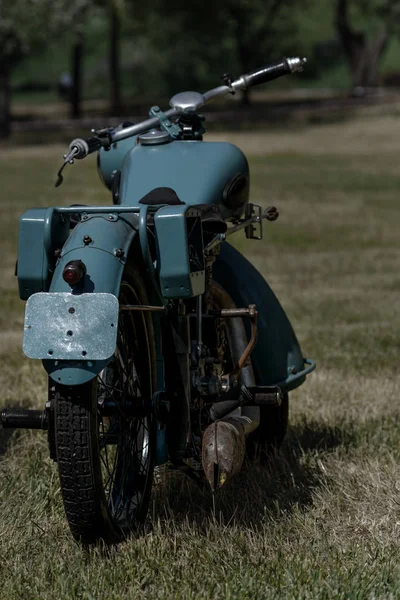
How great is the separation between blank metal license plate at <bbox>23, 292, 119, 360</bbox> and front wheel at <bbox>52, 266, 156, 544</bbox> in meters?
0.12

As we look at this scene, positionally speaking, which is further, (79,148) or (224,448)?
(79,148)

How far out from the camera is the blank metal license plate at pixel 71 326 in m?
3.74

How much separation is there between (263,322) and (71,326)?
57.6 inches

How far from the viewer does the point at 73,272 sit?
149 inches

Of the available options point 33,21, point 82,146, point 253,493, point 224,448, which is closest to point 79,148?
point 82,146

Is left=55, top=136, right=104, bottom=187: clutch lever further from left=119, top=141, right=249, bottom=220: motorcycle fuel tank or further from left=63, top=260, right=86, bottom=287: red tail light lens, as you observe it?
left=63, top=260, right=86, bottom=287: red tail light lens

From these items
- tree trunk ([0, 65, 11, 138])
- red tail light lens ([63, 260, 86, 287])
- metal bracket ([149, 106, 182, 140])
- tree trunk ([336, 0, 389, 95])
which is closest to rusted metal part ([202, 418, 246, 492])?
red tail light lens ([63, 260, 86, 287])

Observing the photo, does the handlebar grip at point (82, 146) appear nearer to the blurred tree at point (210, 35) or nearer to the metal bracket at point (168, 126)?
the metal bracket at point (168, 126)

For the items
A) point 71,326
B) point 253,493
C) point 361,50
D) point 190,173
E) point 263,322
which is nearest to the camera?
point 71,326

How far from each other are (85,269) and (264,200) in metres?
17.2

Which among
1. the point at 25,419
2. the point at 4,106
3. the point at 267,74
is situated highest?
the point at 267,74

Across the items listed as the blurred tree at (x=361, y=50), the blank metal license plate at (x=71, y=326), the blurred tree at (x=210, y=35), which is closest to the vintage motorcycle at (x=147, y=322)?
the blank metal license plate at (x=71, y=326)

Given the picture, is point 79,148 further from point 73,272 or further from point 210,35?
point 210,35

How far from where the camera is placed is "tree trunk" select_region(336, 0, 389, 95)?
172 ft
